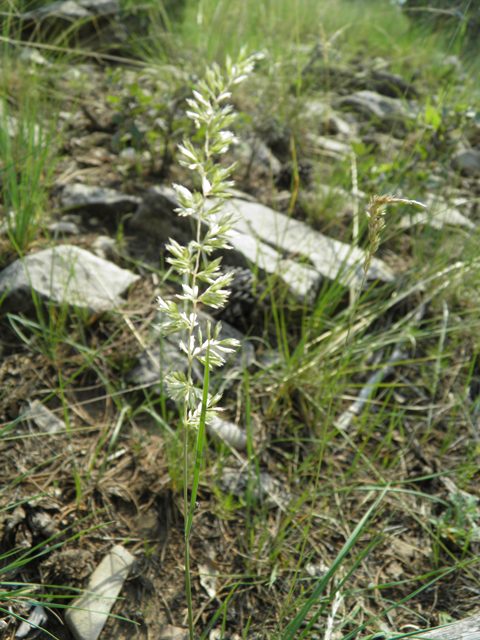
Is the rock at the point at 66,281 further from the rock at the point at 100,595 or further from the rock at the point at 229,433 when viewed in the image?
the rock at the point at 100,595

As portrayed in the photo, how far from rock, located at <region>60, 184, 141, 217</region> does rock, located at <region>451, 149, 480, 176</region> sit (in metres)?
2.52

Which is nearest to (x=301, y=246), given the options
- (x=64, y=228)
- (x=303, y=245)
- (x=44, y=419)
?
(x=303, y=245)

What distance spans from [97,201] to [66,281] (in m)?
0.67

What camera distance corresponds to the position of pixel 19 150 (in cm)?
195

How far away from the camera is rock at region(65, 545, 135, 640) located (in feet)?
3.48

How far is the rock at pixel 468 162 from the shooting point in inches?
124

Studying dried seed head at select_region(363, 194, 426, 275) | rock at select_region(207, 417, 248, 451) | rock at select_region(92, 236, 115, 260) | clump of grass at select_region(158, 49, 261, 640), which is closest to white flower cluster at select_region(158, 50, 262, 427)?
clump of grass at select_region(158, 49, 261, 640)

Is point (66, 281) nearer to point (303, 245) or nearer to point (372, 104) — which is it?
point (303, 245)

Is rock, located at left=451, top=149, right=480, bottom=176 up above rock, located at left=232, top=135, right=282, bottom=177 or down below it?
above

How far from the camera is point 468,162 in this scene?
3.22 meters

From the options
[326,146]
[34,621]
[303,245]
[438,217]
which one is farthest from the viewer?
[326,146]

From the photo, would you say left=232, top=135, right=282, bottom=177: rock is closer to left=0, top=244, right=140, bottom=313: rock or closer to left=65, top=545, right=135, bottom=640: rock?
left=0, top=244, right=140, bottom=313: rock

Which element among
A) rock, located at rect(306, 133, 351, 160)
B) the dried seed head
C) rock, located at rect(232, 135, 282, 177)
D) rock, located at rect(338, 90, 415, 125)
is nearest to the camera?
the dried seed head

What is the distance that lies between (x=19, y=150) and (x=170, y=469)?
5.54 ft
